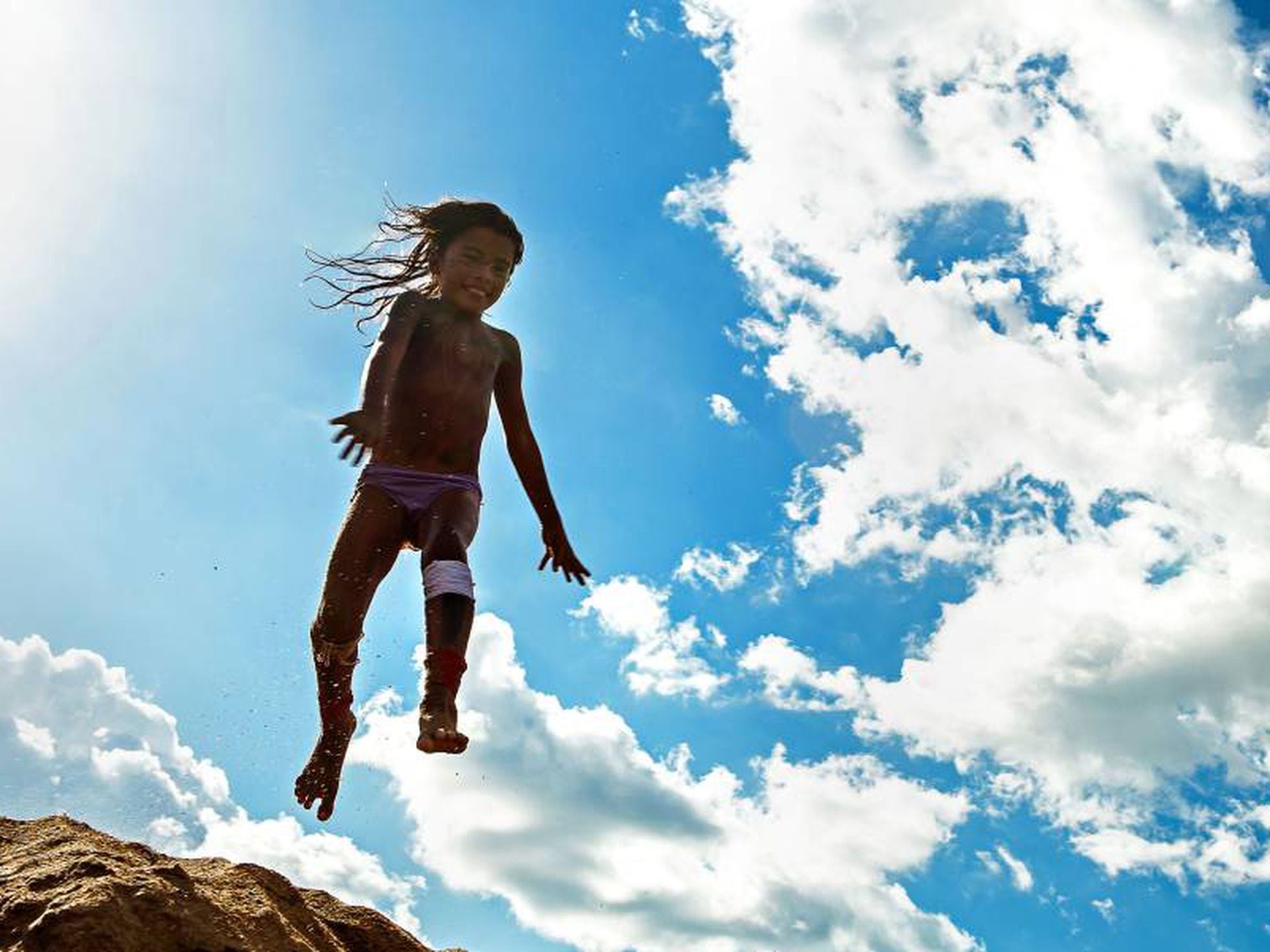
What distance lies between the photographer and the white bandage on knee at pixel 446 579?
570 centimetres

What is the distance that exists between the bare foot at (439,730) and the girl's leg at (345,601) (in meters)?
1.18

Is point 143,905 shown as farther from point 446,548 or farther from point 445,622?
point 446,548

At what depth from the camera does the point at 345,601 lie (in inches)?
246

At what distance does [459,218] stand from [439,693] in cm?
283

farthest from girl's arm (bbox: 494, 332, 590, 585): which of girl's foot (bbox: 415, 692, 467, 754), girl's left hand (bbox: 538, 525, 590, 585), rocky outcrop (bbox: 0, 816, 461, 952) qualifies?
rocky outcrop (bbox: 0, 816, 461, 952)

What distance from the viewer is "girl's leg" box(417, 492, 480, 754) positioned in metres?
5.18

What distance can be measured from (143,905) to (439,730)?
1637 millimetres

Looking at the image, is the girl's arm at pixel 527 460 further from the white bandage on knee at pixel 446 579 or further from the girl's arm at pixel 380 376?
the white bandage on knee at pixel 446 579

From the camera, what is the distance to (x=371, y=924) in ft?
15.4

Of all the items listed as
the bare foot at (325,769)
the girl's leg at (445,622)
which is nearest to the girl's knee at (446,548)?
the girl's leg at (445,622)

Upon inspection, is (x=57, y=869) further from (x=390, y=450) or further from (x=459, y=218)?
(x=459, y=218)

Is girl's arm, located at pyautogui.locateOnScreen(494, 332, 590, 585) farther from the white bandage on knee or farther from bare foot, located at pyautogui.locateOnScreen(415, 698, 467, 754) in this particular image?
bare foot, located at pyautogui.locateOnScreen(415, 698, 467, 754)

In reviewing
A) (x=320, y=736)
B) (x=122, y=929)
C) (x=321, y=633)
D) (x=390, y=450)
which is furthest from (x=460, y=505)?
(x=122, y=929)

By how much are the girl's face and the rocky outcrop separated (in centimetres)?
318
